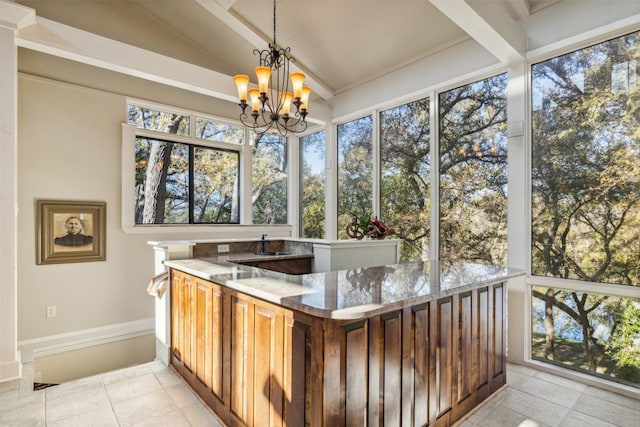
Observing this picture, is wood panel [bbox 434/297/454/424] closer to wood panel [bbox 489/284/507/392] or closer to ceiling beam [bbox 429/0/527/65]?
wood panel [bbox 489/284/507/392]

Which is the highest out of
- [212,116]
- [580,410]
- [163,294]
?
[212,116]

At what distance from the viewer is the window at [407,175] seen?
415 centimetres

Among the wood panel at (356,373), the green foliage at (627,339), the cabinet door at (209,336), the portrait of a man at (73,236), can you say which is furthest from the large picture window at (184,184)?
the green foliage at (627,339)

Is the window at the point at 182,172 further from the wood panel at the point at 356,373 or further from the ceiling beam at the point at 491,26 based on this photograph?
the wood panel at the point at 356,373

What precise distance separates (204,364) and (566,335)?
3076 millimetres

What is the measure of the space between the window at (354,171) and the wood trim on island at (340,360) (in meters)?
2.60

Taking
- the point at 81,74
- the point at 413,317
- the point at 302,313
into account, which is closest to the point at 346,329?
the point at 302,313

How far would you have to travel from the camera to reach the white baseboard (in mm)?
3746

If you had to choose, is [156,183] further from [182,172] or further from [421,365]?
[421,365]

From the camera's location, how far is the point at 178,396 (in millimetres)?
2553

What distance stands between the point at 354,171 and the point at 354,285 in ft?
11.2

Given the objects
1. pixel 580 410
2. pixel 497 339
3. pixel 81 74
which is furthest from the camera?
pixel 81 74

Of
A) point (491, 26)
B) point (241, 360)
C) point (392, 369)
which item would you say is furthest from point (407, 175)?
point (241, 360)

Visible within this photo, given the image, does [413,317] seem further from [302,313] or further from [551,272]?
[551,272]
